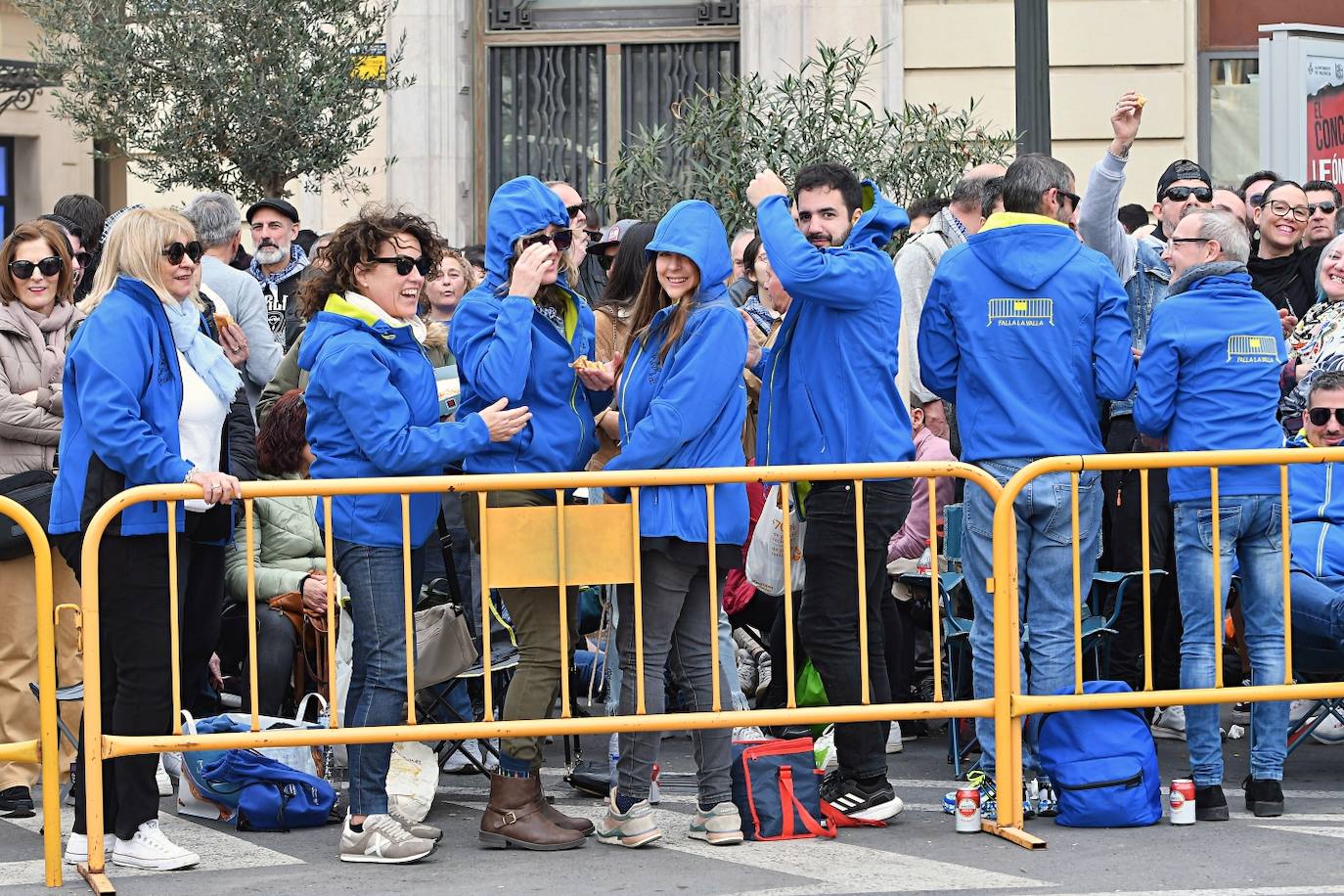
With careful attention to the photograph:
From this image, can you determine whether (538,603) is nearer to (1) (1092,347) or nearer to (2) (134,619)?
(2) (134,619)

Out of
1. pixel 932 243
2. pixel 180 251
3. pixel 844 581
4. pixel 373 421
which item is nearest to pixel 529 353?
pixel 373 421

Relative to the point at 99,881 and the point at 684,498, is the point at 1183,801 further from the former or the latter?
the point at 99,881

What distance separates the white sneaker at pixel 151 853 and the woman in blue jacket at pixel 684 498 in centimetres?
135

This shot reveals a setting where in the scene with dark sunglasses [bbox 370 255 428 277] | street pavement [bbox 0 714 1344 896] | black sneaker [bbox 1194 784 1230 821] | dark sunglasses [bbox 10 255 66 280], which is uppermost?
dark sunglasses [bbox 10 255 66 280]

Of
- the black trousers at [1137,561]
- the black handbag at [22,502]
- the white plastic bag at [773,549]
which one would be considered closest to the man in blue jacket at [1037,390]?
the white plastic bag at [773,549]

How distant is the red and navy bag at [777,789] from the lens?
686 centimetres

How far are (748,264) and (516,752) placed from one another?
4.00 meters

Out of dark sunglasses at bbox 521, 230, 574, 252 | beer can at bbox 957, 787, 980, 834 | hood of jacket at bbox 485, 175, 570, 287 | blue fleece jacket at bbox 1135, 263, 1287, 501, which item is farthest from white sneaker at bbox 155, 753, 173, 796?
blue fleece jacket at bbox 1135, 263, 1287, 501

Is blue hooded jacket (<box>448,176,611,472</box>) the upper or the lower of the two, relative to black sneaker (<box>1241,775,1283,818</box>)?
upper

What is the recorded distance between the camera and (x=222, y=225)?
9328 mm

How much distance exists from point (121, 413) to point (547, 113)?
10189 mm

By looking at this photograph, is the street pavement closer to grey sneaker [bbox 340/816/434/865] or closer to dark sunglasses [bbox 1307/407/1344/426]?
grey sneaker [bbox 340/816/434/865]

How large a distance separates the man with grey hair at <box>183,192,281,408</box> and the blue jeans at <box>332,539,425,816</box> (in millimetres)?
2808

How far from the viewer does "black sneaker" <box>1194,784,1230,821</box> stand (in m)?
7.01
